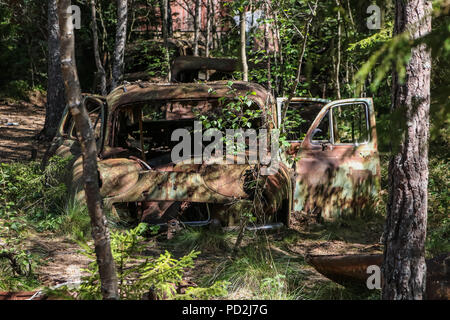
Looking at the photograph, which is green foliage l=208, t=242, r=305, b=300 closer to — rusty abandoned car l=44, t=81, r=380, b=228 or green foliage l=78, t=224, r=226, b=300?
rusty abandoned car l=44, t=81, r=380, b=228

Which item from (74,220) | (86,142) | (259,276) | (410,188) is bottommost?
(259,276)

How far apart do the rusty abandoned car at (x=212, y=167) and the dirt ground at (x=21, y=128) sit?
352cm

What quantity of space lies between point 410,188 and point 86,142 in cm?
229

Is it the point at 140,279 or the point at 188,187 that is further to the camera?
the point at 188,187

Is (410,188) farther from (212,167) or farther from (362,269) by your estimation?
(212,167)

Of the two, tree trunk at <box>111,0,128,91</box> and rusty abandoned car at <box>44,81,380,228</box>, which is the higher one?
tree trunk at <box>111,0,128,91</box>

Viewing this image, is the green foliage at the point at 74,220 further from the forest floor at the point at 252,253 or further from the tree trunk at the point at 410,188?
the tree trunk at the point at 410,188

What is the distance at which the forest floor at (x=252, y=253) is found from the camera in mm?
4387

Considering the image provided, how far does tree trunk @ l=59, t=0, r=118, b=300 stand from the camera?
9.80 feet

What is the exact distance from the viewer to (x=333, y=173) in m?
6.50

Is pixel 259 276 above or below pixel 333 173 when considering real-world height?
below

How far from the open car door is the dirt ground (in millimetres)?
5474

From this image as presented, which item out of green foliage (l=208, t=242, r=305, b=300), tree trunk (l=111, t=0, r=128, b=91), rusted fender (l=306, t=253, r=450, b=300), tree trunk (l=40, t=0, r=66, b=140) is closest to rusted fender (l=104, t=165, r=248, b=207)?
green foliage (l=208, t=242, r=305, b=300)

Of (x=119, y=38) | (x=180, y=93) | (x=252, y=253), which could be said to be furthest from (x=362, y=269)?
(x=119, y=38)
